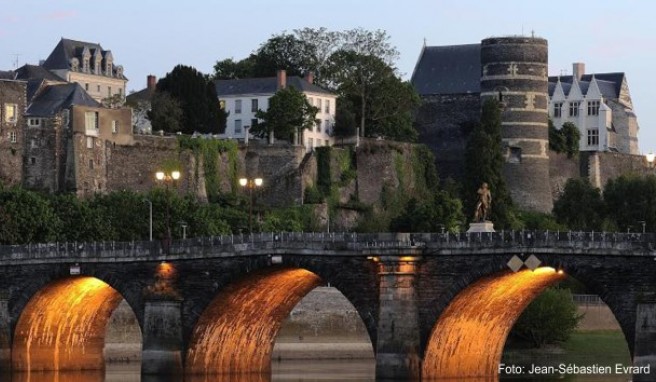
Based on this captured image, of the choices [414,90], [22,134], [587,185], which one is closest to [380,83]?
[414,90]

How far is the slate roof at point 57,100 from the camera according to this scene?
550 ft

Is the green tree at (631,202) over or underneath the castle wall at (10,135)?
underneath

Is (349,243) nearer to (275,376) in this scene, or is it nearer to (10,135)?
(275,376)

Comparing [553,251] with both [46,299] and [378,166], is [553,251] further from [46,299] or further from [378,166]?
[378,166]

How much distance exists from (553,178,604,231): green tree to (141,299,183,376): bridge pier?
6581 cm

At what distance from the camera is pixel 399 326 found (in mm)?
104312

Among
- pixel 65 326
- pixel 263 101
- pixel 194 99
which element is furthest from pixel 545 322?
pixel 263 101

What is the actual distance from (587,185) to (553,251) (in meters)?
87.0

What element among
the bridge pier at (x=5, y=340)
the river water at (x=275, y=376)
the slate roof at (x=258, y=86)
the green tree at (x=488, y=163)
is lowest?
the river water at (x=275, y=376)

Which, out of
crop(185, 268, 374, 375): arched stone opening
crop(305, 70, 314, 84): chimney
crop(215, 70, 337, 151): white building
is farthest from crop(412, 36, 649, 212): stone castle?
crop(185, 268, 374, 375): arched stone opening

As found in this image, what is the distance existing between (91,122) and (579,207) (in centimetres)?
3944

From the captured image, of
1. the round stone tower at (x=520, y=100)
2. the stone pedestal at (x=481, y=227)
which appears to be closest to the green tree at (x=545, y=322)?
the stone pedestal at (x=481, y=227)

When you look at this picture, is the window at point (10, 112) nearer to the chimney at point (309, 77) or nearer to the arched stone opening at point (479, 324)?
the chimney at point (309, 77)

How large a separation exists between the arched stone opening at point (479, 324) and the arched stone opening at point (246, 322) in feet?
28.4
